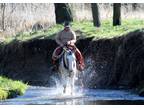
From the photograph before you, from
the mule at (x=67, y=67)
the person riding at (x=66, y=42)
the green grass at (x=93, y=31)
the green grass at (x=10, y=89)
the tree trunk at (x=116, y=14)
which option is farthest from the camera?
the tree trunk at (x=116, y=14)

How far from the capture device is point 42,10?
38375mm

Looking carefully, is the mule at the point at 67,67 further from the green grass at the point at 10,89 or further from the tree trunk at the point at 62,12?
the tree trunk at the point at 62,12

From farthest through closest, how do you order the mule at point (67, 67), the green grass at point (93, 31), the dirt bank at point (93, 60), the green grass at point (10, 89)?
the green grass at point (93, 31), the dirt bank at point (93, 60), the mule at point (67, 67), the green grass at point (10, 89)

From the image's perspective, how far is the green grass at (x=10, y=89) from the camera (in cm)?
2128

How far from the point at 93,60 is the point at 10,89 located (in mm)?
6786

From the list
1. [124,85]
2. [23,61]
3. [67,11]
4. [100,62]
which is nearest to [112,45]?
[100,62]

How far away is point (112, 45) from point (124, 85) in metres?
2.57

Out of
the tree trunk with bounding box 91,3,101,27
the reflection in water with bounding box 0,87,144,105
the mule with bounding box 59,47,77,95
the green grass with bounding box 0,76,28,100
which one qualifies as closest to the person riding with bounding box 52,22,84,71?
the mule with bounding box 59,47,77,95

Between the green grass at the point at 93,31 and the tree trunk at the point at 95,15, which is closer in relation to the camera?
the green grass at the point at 93,31

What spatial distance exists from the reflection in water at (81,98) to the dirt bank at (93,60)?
130cm

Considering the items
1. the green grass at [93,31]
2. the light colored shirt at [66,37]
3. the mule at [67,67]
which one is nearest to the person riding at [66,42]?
the light colored shirt at [66,37]

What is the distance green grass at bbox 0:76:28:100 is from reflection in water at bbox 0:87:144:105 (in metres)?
0.24

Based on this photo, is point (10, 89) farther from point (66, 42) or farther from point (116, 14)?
point (116, 14)

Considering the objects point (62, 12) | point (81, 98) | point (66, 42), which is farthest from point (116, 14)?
point (81, 98)
